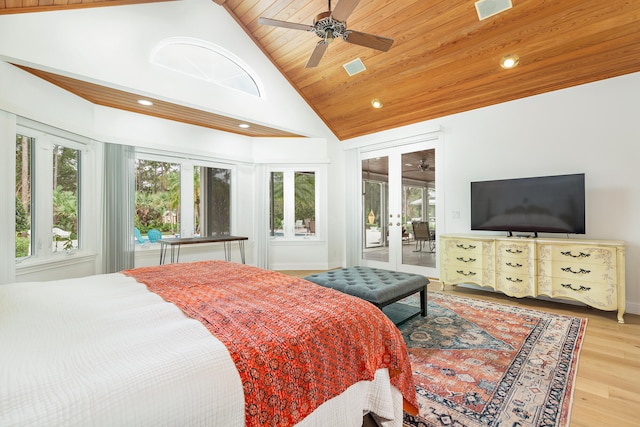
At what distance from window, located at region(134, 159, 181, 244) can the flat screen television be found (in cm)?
444

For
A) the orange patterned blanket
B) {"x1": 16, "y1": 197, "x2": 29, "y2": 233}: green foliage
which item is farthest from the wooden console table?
the orange patterned blanket

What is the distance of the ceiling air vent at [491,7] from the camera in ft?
9.75

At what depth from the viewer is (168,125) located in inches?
183

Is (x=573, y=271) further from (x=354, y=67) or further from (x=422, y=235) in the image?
(x=354, y=67)

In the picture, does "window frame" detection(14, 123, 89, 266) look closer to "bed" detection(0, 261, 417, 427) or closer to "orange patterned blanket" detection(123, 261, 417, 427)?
"bed" detection(0, 261, 417, 427)

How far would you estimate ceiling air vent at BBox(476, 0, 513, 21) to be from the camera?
297cm

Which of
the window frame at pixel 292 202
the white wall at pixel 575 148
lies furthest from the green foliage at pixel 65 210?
the white wall at pixel 575 148

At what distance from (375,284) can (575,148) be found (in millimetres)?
2936

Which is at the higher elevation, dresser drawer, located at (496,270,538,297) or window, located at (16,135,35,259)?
window, located at (16,135,35,259)

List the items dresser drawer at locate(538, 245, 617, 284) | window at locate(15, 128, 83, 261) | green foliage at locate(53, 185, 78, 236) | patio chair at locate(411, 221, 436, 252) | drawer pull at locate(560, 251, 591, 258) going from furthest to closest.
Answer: patio chair at locate(411, 221, 436, 252) → green foliage at locate(53, 185, 78, 236) → window at locate(15, 128, 83, 261) → drawer pull at locate(560, 251, 591, 258) → dresser drawer at locate(538, 245, 617, 284)

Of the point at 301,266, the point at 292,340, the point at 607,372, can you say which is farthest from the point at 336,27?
the point at 301,266

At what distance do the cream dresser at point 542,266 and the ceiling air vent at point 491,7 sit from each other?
2.42m

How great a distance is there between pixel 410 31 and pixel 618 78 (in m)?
2.28

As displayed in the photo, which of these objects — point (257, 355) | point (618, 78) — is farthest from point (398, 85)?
point (257, 355)
